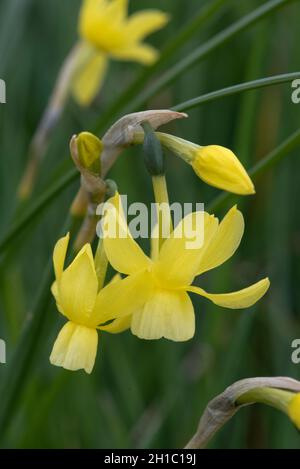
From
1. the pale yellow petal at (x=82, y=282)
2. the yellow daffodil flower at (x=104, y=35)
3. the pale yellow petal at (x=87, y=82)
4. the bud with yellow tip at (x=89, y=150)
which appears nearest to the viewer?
the pale yellow petal at (x=82, y=282)

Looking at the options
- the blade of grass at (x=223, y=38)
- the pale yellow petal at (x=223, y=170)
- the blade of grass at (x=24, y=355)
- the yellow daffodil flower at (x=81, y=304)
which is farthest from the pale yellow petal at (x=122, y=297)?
the blade of grass at (x=223, y=38)

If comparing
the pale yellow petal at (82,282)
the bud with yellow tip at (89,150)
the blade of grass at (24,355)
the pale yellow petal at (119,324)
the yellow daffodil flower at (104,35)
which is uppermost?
the yellow daffodil flower at (104,35)

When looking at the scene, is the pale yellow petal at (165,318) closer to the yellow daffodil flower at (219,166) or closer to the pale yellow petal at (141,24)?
the yellow daffodil flower at (219,166)

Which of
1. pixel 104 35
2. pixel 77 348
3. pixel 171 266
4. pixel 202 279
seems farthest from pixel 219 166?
pixel 202 279

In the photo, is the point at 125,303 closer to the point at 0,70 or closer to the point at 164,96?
the point at 0,70

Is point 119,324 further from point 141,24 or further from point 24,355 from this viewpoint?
point 141,24

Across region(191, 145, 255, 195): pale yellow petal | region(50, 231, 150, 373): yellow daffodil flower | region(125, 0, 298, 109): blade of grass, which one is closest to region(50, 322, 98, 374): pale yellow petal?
region(50, 231, 150, 373): yellow daffodil flower

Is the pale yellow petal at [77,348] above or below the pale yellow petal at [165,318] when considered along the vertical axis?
below
